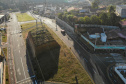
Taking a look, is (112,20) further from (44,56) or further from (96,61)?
(44,56)

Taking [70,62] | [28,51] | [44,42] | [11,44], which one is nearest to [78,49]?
Result: [70,62]

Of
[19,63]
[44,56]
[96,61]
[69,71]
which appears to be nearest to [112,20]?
[96,61]

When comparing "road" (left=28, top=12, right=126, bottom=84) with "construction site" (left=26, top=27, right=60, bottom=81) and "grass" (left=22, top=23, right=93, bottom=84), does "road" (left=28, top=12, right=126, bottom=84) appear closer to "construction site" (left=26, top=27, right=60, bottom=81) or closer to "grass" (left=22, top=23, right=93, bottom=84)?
"grass" (left=22, top=23, right=93, bottom=84)

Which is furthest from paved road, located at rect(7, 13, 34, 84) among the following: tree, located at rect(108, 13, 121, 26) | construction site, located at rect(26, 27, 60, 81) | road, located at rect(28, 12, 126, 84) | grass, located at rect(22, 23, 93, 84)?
tree, located at rect(108, 13, 121, 26)

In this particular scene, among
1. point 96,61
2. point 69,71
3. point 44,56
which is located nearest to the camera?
point 69,71

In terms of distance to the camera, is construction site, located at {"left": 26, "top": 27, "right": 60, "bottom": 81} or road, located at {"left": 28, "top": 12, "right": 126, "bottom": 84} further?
construction site, located at {"left": 26, "top": 27, "right": 60, "bottom": 81}

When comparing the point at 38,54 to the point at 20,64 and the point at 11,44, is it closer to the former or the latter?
the point at 20,64

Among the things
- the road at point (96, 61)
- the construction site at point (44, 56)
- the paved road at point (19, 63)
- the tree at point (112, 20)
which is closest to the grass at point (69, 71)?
the construction site at point (44, 56)

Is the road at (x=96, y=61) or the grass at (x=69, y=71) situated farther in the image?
the road at (x=96, y=61)

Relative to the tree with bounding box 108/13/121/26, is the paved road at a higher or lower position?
lower

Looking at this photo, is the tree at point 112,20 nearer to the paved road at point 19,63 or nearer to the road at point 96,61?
the road at point 96,61

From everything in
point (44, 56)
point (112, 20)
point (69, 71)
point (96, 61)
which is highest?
point (112, 20)
